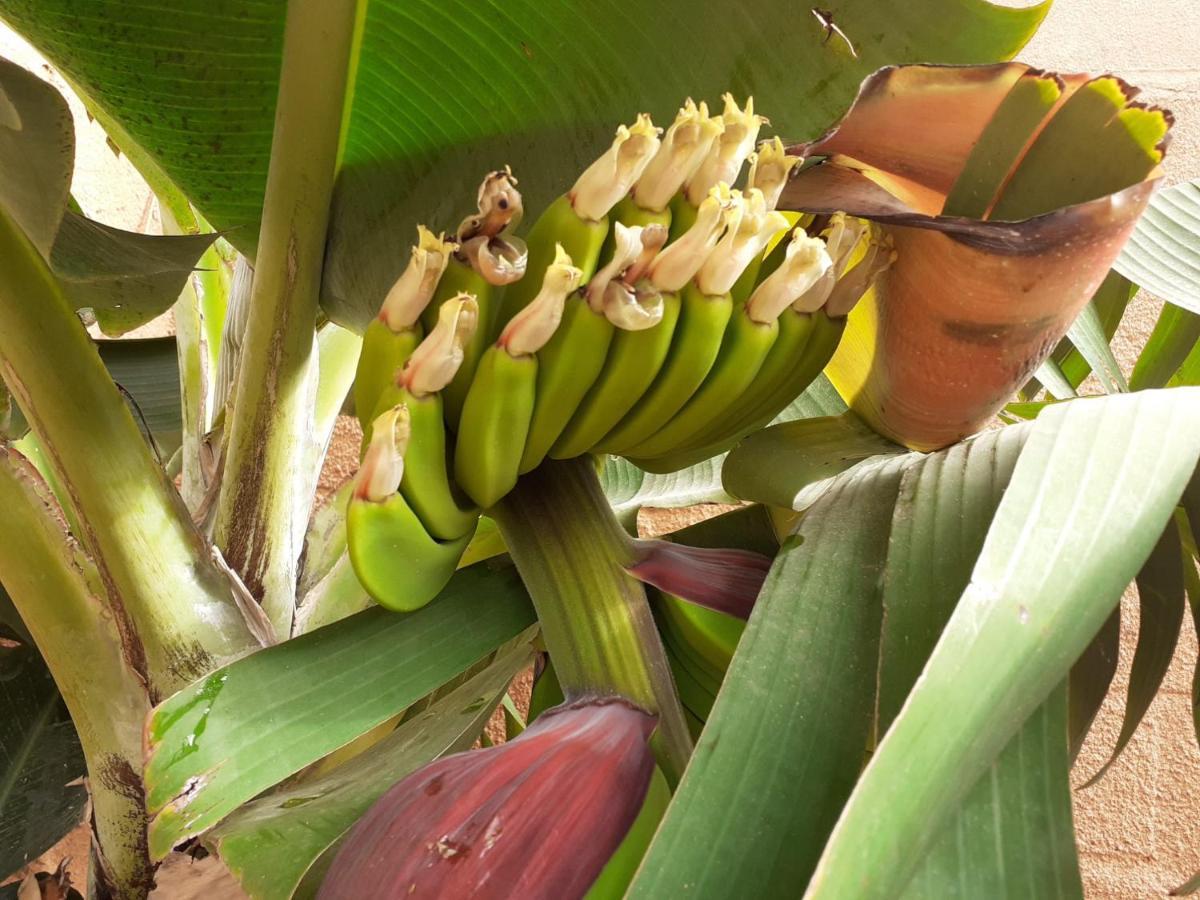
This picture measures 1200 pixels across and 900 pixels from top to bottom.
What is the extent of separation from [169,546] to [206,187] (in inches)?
7.4

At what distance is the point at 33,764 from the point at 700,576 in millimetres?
364

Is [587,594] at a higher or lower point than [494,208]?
lower

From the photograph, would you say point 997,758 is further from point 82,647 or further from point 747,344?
point 82,647

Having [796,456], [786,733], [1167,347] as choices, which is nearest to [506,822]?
[786,733]

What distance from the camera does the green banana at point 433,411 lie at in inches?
10.9

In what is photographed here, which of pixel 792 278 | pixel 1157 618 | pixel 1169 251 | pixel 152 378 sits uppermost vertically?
pixel 152 378

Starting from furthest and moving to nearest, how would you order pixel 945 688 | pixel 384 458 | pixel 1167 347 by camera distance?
pixel 1167 347 → pixel 384 458 → pixel 945 688

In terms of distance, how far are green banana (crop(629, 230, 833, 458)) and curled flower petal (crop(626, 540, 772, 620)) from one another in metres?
0.05

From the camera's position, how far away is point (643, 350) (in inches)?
11.7

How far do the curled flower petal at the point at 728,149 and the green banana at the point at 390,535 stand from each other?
0.39 feet

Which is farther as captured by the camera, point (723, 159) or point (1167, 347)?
point (1167, 347)

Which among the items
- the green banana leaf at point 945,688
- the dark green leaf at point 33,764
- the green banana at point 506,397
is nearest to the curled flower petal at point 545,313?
the green banana at point 506,397

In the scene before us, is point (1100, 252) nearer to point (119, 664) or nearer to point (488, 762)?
point (488, 762)

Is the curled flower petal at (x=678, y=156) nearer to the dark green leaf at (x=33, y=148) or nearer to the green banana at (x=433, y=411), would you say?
the green banana at (x=433, y=411)
